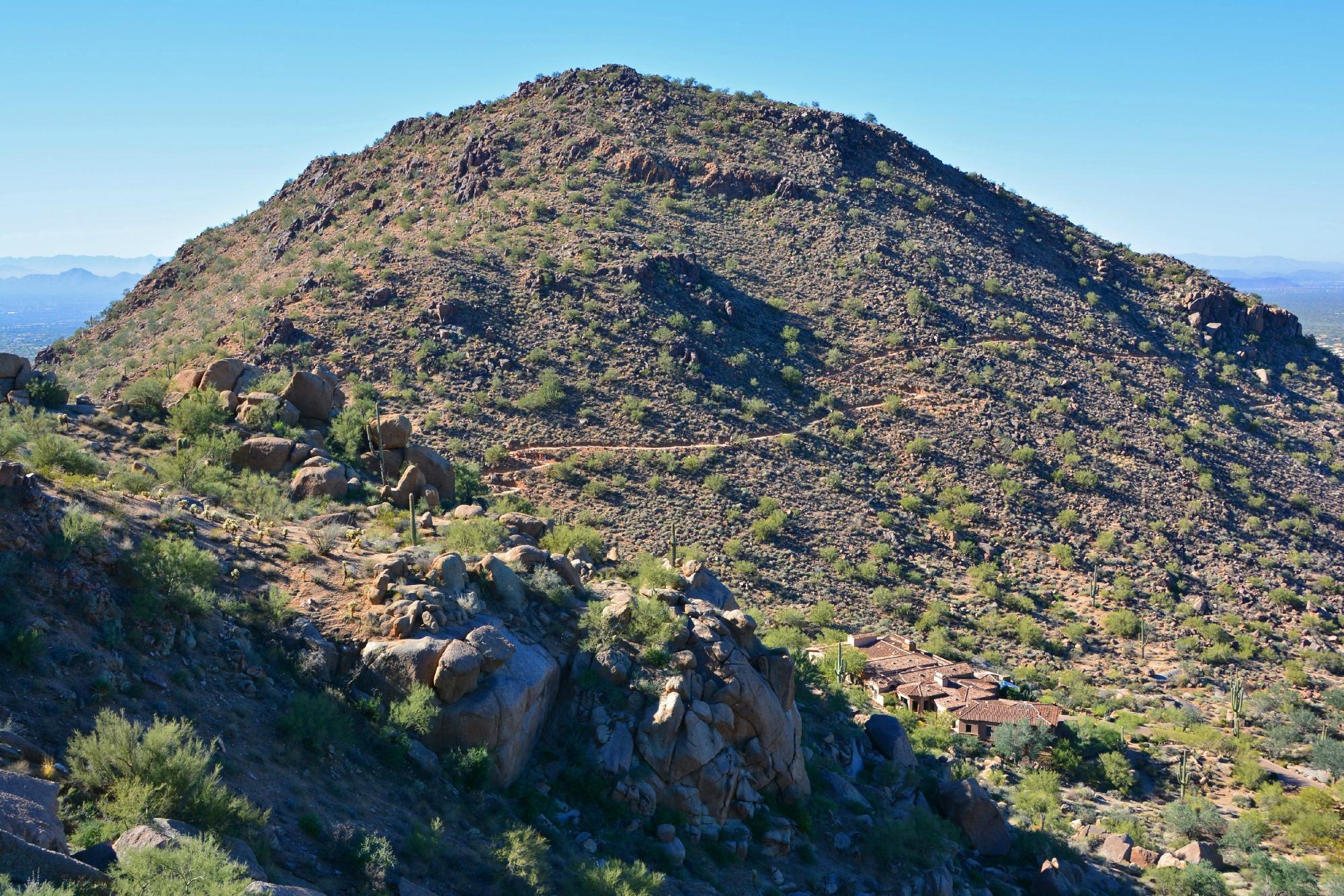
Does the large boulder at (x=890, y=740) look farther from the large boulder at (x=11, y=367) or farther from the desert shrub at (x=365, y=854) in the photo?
the large boulder at (x=11, y=367)

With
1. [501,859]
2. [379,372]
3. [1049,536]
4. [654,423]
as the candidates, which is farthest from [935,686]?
[379,372]

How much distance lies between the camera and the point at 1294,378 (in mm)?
53906

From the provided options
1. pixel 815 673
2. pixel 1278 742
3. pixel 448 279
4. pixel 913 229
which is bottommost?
pixel 1278 742

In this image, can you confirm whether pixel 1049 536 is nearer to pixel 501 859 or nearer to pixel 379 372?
pixel 379 372

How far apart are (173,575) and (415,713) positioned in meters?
3.83

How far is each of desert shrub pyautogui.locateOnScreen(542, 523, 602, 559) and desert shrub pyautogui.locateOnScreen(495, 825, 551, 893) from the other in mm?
8060

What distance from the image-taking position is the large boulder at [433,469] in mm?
21031

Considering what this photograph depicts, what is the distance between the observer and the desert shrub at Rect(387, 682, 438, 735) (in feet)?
41.2

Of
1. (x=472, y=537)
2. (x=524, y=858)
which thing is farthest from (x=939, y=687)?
(x=524, y=858)

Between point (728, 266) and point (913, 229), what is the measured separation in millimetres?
13637

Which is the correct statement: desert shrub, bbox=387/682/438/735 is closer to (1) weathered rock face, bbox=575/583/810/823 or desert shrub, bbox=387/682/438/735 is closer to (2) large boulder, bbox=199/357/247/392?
(1) weathered rock face, bbox=575/583/810/823

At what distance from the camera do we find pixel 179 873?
7766 millimetres

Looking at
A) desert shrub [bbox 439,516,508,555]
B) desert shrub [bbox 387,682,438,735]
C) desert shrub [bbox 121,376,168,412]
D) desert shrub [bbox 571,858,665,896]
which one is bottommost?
desert shrub [bbox 571,858,665,896]

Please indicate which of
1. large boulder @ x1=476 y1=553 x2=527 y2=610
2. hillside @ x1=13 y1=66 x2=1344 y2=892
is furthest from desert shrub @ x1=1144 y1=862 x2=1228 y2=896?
large boulder @ x1=476 y1=553 x2=527 y2=610
